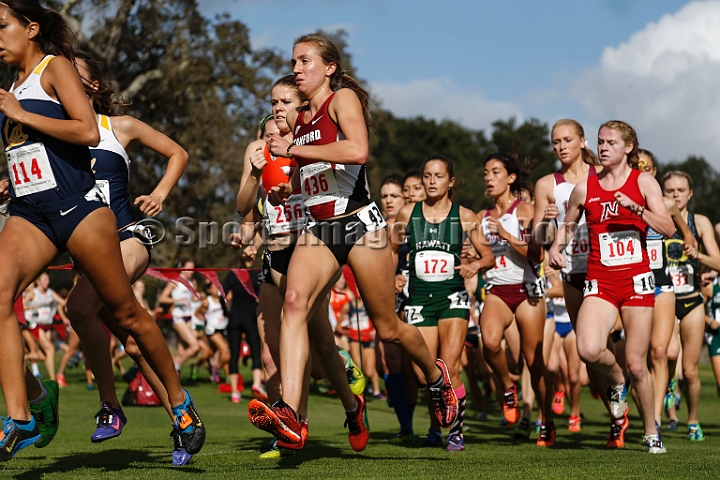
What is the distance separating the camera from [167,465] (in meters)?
6.27

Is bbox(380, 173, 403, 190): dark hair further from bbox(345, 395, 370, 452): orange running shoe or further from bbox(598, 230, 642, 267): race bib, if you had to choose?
bbox(345, 395, 370, 452): orange running shoe

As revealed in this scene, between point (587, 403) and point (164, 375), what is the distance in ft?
36.1

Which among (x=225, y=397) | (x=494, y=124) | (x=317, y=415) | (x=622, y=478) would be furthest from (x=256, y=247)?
(x=494, y=124)

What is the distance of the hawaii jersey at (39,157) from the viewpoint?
4.97 meters

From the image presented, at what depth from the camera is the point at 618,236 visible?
747 cm

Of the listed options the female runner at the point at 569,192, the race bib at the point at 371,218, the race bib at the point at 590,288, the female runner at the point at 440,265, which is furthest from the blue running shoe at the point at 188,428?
the female runner at the point at 569,192

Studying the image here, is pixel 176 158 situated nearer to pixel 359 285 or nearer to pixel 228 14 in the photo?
pixel 359 285

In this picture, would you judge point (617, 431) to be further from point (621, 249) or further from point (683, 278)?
point (683, 278)

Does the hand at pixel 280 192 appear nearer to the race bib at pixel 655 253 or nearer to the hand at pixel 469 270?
the hand at pixel 469 270

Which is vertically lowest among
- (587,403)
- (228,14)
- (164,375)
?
(587,403)

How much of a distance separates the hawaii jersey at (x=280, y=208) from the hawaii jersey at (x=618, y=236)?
8.17 feet

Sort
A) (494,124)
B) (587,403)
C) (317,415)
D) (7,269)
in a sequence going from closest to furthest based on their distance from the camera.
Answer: (7,269), (317,415), (587,403), (494,124)

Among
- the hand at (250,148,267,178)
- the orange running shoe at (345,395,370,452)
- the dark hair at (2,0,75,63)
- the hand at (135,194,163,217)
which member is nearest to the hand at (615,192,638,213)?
the orange running shoe at (345,395,370,452)

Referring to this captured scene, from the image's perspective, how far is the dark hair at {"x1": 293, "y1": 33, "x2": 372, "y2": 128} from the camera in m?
6.07
